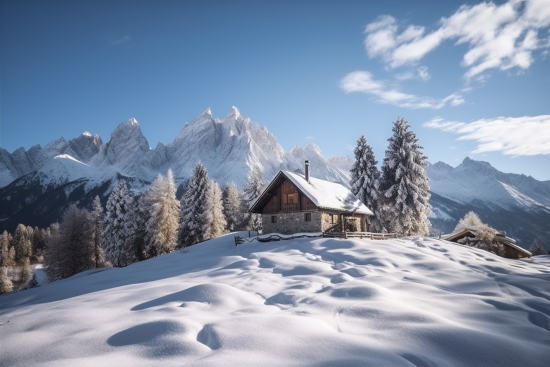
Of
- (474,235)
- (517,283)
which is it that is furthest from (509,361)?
(474,235)

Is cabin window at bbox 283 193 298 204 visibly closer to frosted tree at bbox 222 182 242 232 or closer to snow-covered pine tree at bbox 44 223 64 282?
frosted tree at bbox 222 182 242 232

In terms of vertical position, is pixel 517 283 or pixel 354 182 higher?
pixel 354 182

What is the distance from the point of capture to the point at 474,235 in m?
31.3

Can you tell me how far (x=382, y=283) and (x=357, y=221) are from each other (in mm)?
22244

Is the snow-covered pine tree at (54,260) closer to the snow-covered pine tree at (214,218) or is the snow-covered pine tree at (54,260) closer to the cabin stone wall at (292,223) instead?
the snow-covered pine tree at (214,218)

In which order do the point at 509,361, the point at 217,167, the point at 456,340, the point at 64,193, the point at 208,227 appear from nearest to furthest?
the point at 509,361 → the point at 456,340 → the point at 208,227 → the point at 64,193 → the point at 217,167

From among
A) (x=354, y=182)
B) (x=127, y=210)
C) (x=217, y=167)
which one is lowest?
(x=127, y=210)

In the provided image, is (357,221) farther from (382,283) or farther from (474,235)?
(382,283)

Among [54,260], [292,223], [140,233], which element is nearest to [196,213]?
[140,233]

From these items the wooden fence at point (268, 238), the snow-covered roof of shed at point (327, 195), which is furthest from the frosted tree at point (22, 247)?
the snow-covered roof of shed at point (327, 195)

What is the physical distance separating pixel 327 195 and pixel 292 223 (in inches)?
196

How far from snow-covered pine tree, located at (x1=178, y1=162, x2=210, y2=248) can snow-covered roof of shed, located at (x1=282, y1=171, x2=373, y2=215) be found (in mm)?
14066

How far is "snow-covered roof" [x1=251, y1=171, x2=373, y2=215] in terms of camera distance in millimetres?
27803

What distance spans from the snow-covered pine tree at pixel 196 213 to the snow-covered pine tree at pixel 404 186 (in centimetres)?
2240
